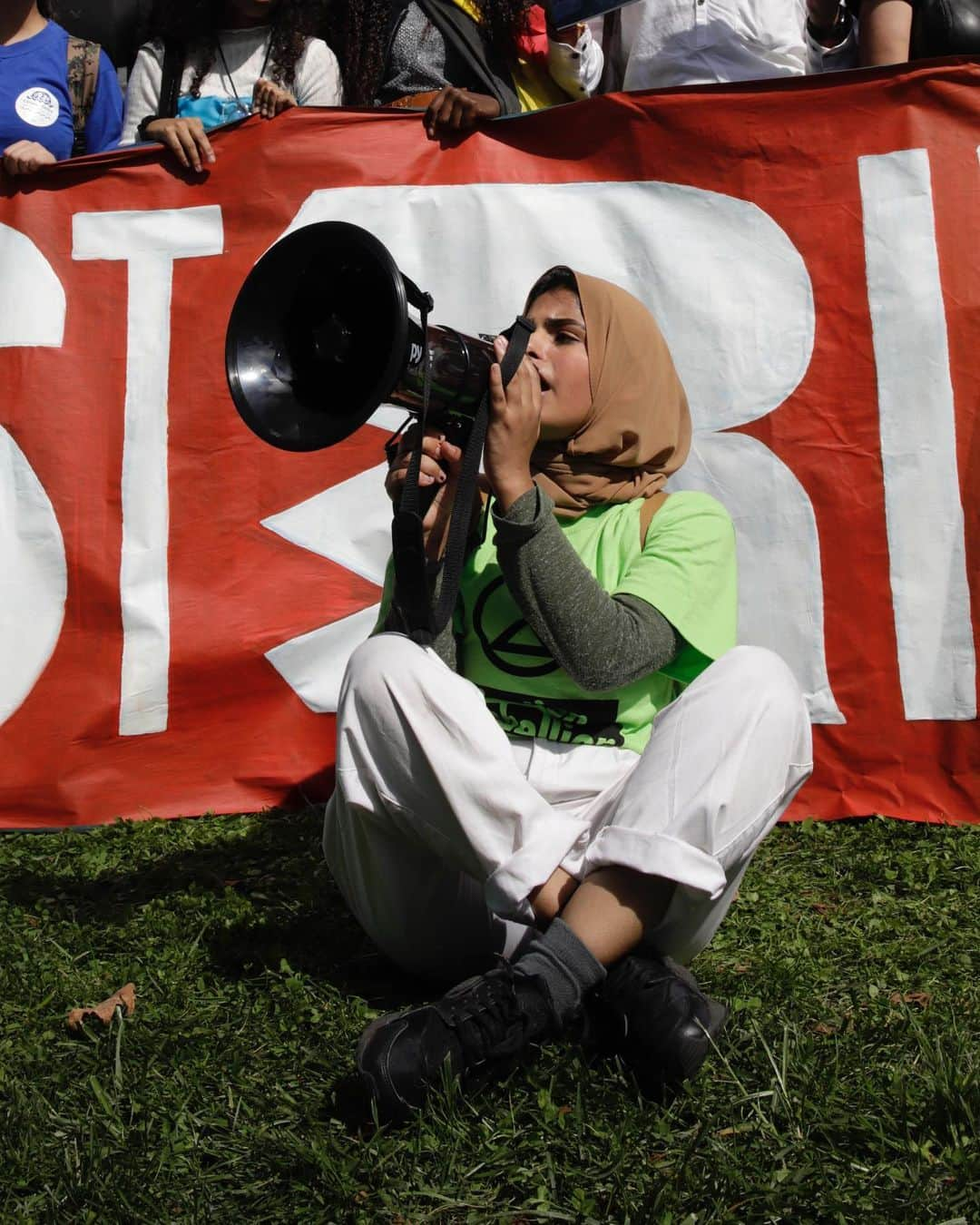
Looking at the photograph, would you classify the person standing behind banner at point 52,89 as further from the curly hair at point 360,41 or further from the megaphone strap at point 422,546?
the megaphone strap at point 422,546

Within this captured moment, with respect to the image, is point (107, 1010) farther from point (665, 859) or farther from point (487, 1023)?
point (665, 859)

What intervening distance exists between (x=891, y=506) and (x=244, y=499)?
1.73 m

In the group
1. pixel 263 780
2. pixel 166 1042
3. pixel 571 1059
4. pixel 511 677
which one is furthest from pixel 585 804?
pixel 263 780

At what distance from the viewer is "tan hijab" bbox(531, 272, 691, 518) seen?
8.00ft

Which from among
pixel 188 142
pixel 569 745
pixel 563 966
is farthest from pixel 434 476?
pixel 188 142

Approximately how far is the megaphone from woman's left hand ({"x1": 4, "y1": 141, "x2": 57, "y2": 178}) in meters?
1.78

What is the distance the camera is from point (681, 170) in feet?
11.7

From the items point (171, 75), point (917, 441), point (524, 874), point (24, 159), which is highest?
point (171, 75)

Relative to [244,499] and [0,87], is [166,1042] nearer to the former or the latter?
[244,499]

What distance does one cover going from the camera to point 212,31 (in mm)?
4074

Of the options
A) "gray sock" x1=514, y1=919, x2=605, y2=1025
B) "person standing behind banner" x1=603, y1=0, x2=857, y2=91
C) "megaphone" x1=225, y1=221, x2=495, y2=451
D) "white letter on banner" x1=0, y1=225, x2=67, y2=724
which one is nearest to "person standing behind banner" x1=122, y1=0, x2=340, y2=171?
"white letter on banner" x1=0, y1=225, x2=67, y2=724

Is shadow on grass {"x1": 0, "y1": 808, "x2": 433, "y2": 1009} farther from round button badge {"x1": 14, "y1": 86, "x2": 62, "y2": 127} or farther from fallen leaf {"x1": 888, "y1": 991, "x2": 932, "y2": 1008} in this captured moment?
round button badge {"x1": 14, "y1": 86, "x2": 62, "y2": 127}

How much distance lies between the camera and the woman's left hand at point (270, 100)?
12.2ft

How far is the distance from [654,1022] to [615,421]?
1122mm
